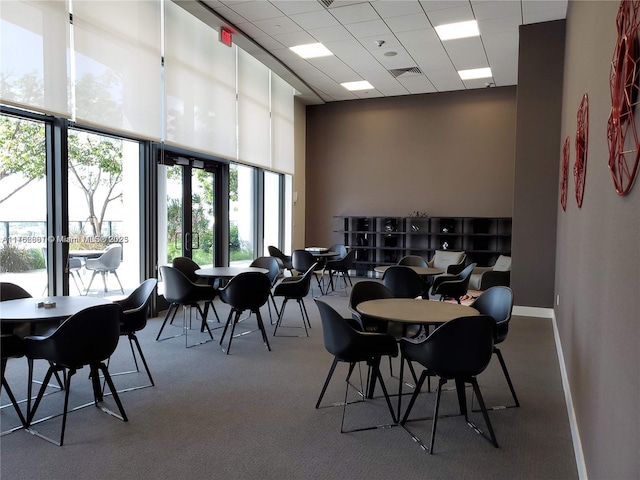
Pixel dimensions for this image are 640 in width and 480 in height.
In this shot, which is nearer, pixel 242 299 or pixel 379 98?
pixel 242 299

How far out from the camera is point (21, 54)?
13.7ft

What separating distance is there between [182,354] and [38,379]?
1.26 m

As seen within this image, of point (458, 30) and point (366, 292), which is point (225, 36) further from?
point (366, 292)

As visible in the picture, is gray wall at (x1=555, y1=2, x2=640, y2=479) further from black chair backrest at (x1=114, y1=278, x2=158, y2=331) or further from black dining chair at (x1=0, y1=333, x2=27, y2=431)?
black dining chair at (x1=0, y1=333, x2=27, y2=431)

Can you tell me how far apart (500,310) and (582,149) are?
1.40 m

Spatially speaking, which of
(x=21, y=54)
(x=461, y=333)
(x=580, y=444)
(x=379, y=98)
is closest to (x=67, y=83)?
(x=21, y=54)

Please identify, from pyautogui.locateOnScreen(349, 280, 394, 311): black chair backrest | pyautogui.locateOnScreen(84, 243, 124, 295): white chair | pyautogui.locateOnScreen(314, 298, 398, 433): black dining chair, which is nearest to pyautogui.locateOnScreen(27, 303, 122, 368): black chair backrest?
pyautogui.locateOnScreen(314, 298, 398, 433): black dining chair

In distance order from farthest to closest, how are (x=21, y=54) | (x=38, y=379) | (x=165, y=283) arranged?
(x=165, y=283), (x=21, y=54), (x=38, y=379)

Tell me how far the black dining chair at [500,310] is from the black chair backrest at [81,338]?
270cm

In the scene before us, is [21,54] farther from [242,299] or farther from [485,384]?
[485,384]

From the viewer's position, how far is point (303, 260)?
8.07 meters

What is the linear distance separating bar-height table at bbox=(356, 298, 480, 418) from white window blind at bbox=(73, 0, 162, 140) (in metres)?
3.76

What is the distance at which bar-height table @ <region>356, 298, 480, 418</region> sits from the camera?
3094 mm

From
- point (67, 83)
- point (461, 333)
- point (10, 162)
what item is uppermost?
point (67, 83)
